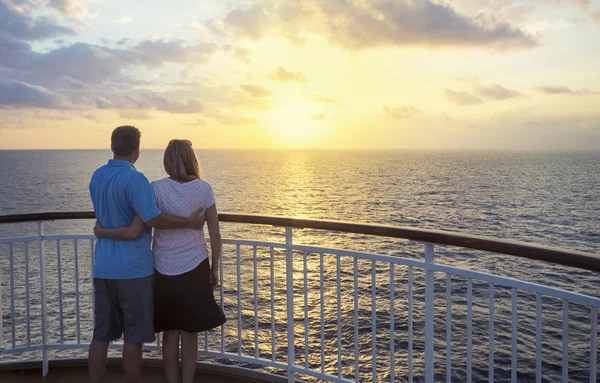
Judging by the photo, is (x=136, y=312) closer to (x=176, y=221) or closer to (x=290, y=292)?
(x=176, y=221)

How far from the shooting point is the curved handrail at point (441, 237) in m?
1.71

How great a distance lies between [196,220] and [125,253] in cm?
37

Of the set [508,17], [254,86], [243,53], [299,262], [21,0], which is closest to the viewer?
[21,0]

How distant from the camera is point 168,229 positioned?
8.26 ft

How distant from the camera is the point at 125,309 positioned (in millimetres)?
2484

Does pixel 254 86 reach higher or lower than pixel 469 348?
higher

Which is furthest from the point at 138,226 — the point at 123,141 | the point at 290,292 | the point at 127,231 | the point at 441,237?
the point at 441,237

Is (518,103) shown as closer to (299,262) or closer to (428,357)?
(299,262)

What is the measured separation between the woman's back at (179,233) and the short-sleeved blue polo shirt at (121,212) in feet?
0.24

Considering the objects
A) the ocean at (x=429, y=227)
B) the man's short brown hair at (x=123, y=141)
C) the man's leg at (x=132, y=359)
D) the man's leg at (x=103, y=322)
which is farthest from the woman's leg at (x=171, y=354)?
the ocean at (x=429, y=227)

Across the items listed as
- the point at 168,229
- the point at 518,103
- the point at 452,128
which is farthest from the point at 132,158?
the point at 452,128

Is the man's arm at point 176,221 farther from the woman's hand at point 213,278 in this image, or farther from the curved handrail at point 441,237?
the curved handrail at point 441,237

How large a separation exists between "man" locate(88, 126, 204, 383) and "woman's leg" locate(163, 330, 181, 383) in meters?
0.16

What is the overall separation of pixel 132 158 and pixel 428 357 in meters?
1.72
